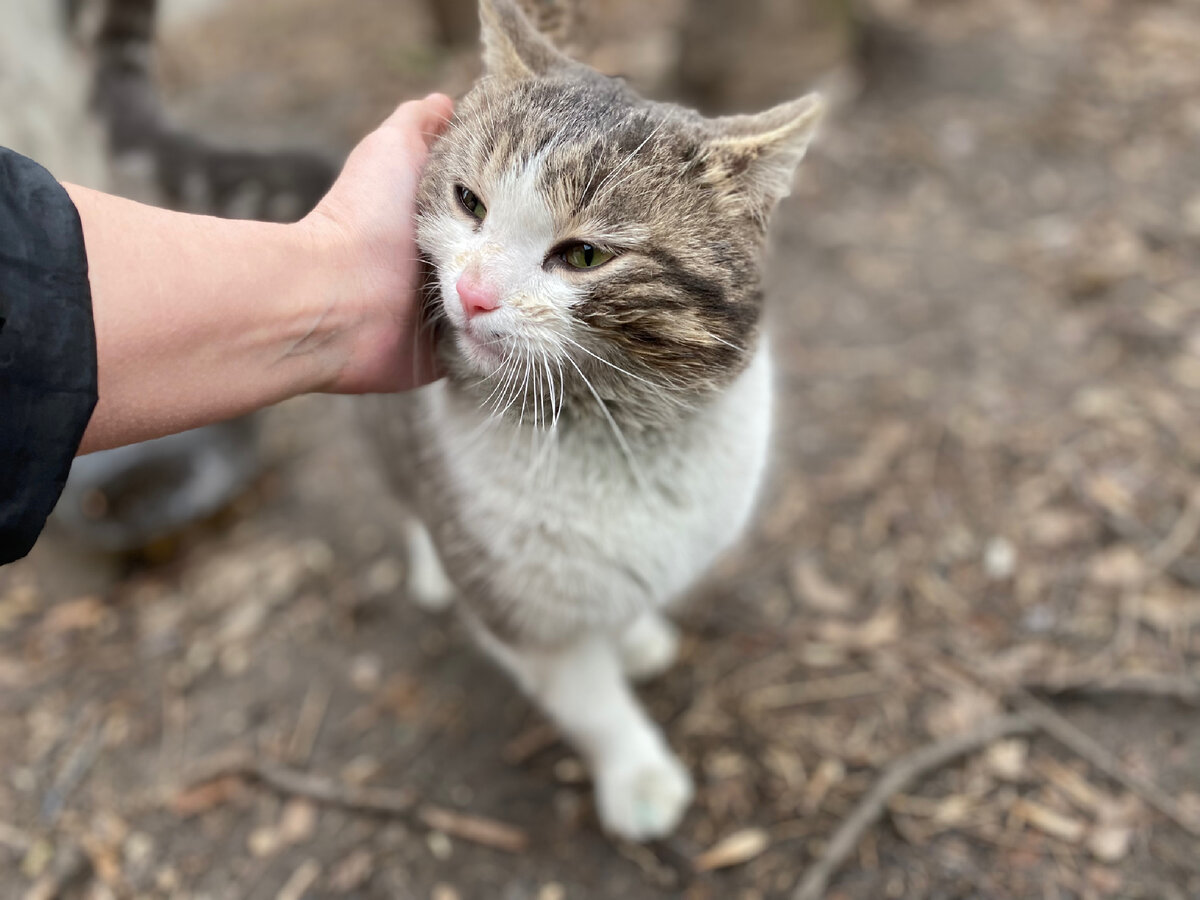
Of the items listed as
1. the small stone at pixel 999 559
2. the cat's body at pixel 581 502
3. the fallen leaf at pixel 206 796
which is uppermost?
the cat's body at pixel 581 502

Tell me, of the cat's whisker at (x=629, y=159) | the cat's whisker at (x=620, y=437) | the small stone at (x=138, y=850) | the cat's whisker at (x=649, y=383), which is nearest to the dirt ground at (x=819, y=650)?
the small stone at (x=138, y=850)

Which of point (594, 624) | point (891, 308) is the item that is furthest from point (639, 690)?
point (891, 308)

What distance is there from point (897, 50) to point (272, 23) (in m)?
4.68

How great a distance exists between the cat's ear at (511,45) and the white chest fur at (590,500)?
2.04 feet

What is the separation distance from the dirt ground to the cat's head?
4.47 ft

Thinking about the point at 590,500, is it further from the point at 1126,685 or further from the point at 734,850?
the point at 1126,685

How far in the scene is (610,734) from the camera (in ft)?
6.97

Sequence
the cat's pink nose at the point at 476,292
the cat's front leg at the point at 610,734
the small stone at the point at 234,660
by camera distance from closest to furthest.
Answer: the cat's pink nose at the point at 476,292, the cat's front leg at the point at 610,734, the small stone at the point at 234,660

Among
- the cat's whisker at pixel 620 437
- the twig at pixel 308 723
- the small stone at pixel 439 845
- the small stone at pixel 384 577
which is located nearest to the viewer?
the cat's whisker at pixel 620 437

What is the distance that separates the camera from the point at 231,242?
142 cm

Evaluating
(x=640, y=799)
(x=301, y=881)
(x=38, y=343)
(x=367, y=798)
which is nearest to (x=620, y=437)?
(x=38, y=343)

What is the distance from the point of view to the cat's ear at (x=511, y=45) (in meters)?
1.48

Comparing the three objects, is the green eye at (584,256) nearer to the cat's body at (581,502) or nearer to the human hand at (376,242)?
the cat's body at (581,502)

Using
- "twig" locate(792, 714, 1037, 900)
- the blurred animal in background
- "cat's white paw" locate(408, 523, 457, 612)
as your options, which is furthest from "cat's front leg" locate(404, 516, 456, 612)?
"twig" locate(792, 714, 1037, 900)
